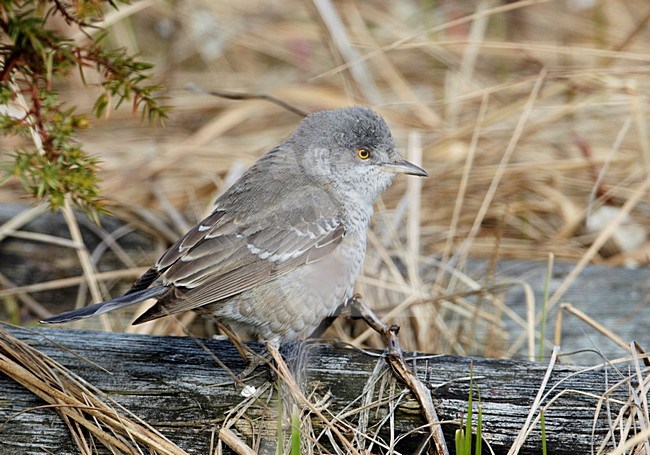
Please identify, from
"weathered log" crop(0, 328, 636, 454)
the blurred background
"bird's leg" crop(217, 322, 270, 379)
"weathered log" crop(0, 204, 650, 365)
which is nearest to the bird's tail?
"weathered log" crop(0, 328, 636, 454)

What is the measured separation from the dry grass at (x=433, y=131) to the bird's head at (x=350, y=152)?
1.82ft

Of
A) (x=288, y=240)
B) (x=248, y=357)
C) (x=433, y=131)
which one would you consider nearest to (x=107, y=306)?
(x=248, y=357)

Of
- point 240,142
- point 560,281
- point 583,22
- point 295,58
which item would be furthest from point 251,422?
point 583,22

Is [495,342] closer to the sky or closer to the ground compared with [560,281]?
closer to the ground

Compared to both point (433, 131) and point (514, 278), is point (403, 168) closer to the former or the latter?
point (514, 278)

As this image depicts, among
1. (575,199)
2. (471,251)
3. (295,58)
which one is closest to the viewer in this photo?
(471,251)

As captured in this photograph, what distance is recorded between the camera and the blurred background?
3914 mm

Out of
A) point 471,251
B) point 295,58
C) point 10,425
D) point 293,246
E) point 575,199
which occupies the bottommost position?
point 10,425

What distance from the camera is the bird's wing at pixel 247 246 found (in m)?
2.98

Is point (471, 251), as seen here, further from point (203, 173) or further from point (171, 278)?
point (171, 278)

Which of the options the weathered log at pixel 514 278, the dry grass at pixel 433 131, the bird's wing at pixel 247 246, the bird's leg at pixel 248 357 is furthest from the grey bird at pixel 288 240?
the weathered log at pixel 514 278

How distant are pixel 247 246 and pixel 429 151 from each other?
2.40 metres

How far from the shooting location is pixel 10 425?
2.38m

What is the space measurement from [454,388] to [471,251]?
223 cm
